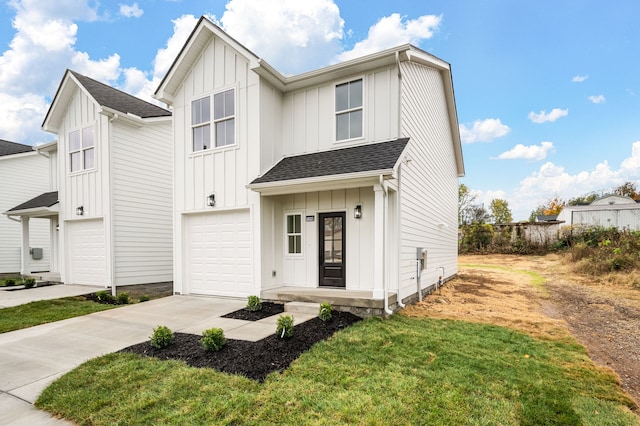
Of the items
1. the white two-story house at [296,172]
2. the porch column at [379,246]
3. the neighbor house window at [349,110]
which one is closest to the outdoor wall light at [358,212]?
the white two-story house at [296,172]

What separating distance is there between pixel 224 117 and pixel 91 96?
544cm

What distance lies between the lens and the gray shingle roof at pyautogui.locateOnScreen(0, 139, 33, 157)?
51.2ft

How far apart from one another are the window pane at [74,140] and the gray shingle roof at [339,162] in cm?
815

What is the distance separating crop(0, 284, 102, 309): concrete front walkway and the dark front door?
25.0ft

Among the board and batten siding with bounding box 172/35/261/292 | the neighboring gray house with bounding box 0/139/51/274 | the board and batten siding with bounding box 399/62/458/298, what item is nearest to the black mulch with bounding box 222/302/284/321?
the board and batten siding with bounding box 172/35/261/292

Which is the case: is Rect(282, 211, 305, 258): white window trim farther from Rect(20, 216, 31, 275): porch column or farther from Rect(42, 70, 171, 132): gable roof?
Rect(20, 216, 31, 275): porch column

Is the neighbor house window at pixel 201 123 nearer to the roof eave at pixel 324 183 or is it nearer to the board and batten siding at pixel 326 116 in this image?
the board and batten siding at pixel 326 116

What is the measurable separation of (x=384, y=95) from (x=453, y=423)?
21.7 feet

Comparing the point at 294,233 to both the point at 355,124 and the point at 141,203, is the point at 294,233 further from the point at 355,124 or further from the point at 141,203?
the point at 141,203

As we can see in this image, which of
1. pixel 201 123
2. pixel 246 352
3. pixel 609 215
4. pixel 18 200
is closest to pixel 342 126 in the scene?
pixel 201 123

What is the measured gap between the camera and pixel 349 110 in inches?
311

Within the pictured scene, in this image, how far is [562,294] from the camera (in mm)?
10109

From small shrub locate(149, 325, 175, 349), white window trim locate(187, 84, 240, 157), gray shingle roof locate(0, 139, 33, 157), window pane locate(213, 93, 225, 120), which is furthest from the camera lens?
gray shingle roof locate(0, 139, 33, 157)

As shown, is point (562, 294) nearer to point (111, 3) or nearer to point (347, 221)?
point (347, 221)
